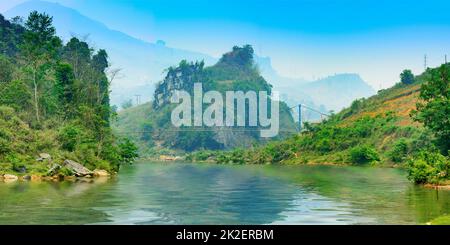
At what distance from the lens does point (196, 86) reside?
173 meters

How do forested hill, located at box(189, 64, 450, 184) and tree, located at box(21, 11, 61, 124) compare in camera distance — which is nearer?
forested hill, located at box(189, 64, 450, 184)

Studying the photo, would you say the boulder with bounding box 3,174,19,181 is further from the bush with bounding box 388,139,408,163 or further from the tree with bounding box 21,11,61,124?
the bush with bounding box 388,139,408,163

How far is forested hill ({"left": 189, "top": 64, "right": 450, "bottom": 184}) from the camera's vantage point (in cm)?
4731

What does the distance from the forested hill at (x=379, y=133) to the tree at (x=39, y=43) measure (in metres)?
35.8

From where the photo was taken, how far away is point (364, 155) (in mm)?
77062

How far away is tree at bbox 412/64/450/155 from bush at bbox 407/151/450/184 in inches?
295

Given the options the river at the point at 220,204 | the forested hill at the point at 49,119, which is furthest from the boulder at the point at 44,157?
the river at the point at 220,204

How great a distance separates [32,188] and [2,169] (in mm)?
9754

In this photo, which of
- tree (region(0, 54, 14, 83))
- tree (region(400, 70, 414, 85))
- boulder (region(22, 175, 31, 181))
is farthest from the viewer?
tree (region(400, 70, 414, 85))

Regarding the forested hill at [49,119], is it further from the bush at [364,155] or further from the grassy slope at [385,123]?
the grassy slope at [385,123]

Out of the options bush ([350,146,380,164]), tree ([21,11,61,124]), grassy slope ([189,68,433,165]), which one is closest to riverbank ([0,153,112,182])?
tree ([21,11,61,124])
